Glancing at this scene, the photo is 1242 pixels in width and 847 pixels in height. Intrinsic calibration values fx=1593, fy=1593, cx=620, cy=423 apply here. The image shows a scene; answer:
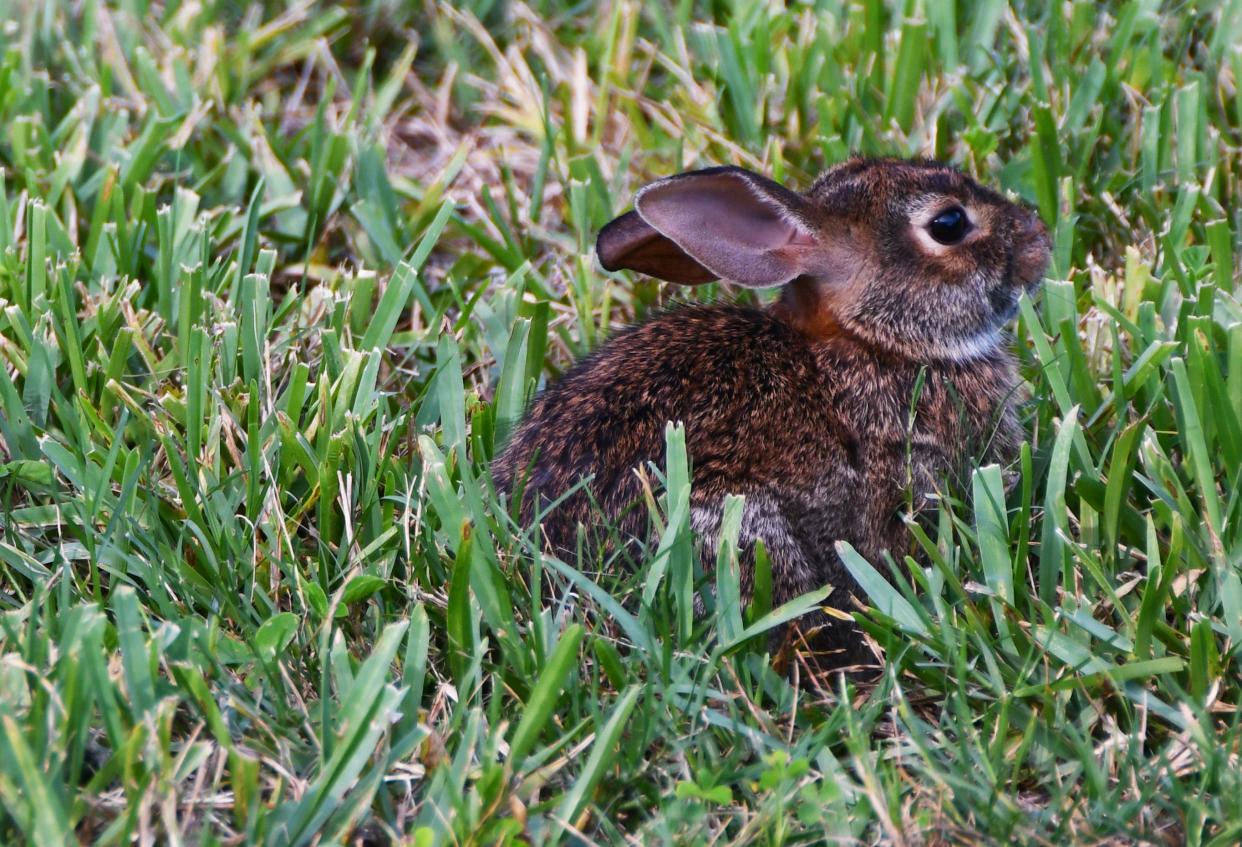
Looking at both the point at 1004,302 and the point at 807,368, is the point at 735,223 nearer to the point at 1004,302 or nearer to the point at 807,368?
the point at 807,368

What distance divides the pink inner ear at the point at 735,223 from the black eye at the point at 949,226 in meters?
0.33

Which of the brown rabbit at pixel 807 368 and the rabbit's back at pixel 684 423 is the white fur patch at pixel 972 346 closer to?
the brown rabbit at pixel 807 368

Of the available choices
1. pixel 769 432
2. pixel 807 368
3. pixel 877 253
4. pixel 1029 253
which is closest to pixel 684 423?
pixel 769 432

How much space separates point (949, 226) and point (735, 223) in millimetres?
595

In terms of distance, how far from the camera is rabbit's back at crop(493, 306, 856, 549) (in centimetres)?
371

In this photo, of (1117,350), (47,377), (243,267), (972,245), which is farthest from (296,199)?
(1117,350)

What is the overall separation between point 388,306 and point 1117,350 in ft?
6.43

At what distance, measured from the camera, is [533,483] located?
3809 mm

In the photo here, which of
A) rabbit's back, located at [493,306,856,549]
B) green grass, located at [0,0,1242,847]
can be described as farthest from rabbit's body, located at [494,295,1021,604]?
green grass, located at [0,0,1242,847]

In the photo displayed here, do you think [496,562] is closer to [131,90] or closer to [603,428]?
[603,428]

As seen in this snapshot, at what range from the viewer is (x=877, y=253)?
4.24 metres

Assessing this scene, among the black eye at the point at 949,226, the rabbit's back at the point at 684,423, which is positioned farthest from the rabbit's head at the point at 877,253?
the rabbit's back at the point at 684,423

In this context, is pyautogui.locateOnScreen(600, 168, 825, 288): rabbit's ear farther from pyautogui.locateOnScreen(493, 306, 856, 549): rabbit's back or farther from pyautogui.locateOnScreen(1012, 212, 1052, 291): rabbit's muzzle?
pyautogui.locateOnScreen(1012, 212, 1052, 291): rabbit's muzzle

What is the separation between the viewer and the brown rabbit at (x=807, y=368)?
12.3 feet
